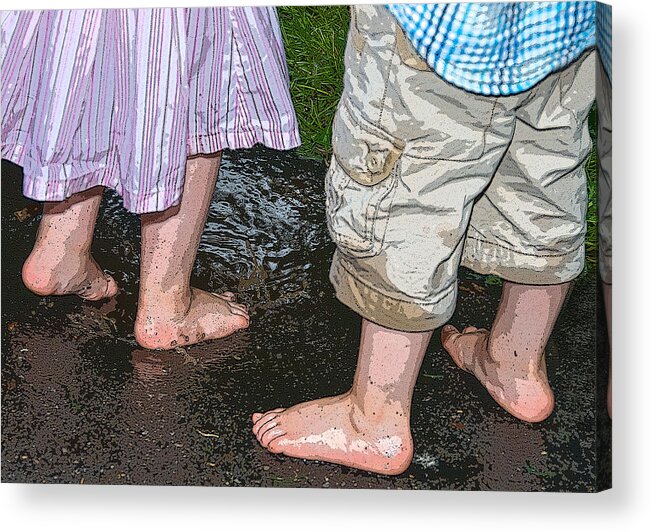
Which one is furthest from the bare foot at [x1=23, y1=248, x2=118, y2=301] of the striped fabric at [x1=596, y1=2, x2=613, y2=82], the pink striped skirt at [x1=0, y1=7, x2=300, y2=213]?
the striped fabric at [x1=596, y1=2, x2=613, y2=82]

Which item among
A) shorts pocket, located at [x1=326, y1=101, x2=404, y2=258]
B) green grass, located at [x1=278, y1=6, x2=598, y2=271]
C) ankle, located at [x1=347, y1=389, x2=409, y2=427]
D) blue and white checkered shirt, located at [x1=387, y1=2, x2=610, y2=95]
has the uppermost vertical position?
blue and white checkered shirt, located at [x1=387, y1=2, x2=610, y2=95]

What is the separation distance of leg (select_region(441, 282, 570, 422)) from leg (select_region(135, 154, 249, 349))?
0.42 metres

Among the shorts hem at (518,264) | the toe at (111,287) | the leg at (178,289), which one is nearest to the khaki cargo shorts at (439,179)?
the shorts hem at (518,264)

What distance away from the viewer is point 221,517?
2.05 m

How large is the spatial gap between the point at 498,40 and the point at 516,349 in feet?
1.81

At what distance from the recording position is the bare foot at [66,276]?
6.63ft

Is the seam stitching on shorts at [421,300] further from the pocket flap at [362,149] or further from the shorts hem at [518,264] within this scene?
the pocket flap at [362,149]

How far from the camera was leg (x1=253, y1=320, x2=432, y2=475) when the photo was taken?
1.95m

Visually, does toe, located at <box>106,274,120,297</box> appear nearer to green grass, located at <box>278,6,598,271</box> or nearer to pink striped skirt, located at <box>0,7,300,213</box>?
pink striped skirt, located at <box>0,7,300,213</box>

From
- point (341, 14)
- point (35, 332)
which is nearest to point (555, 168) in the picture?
point (341, 14)

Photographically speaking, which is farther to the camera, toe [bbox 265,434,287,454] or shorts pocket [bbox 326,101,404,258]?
toe [bbox 265,434,287,454]

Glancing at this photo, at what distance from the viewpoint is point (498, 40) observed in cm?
184

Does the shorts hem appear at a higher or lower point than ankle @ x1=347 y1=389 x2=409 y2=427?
higher

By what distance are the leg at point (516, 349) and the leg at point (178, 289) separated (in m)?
0.42
